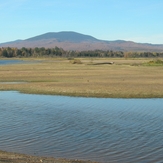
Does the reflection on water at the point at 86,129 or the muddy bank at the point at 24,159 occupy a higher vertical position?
the muddy bank at the point at 24,159

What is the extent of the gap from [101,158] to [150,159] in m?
1.82

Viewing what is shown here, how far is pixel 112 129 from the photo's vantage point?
17.8m

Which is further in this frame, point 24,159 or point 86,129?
point 86,129

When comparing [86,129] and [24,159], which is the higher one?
[24,159]

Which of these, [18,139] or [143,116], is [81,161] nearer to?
[18,139]

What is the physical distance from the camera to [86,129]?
701 inches

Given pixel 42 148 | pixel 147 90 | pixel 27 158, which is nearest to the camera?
pixel 27 158

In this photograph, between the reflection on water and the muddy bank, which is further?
the reflection on water

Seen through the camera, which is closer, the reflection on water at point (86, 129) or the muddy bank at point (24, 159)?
the muddy bank at point (24, 159)

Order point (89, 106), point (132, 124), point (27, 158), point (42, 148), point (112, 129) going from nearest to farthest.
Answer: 1. point (27, 158)
2. point (42, 148)
3. point (112, 129)
4. point (132, 124)
5. point (89, 106)

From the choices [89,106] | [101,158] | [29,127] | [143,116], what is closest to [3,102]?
[89,106]

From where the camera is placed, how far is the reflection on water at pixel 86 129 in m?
13.7

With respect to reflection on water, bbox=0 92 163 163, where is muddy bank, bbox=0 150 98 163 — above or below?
above

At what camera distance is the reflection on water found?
13719mm
